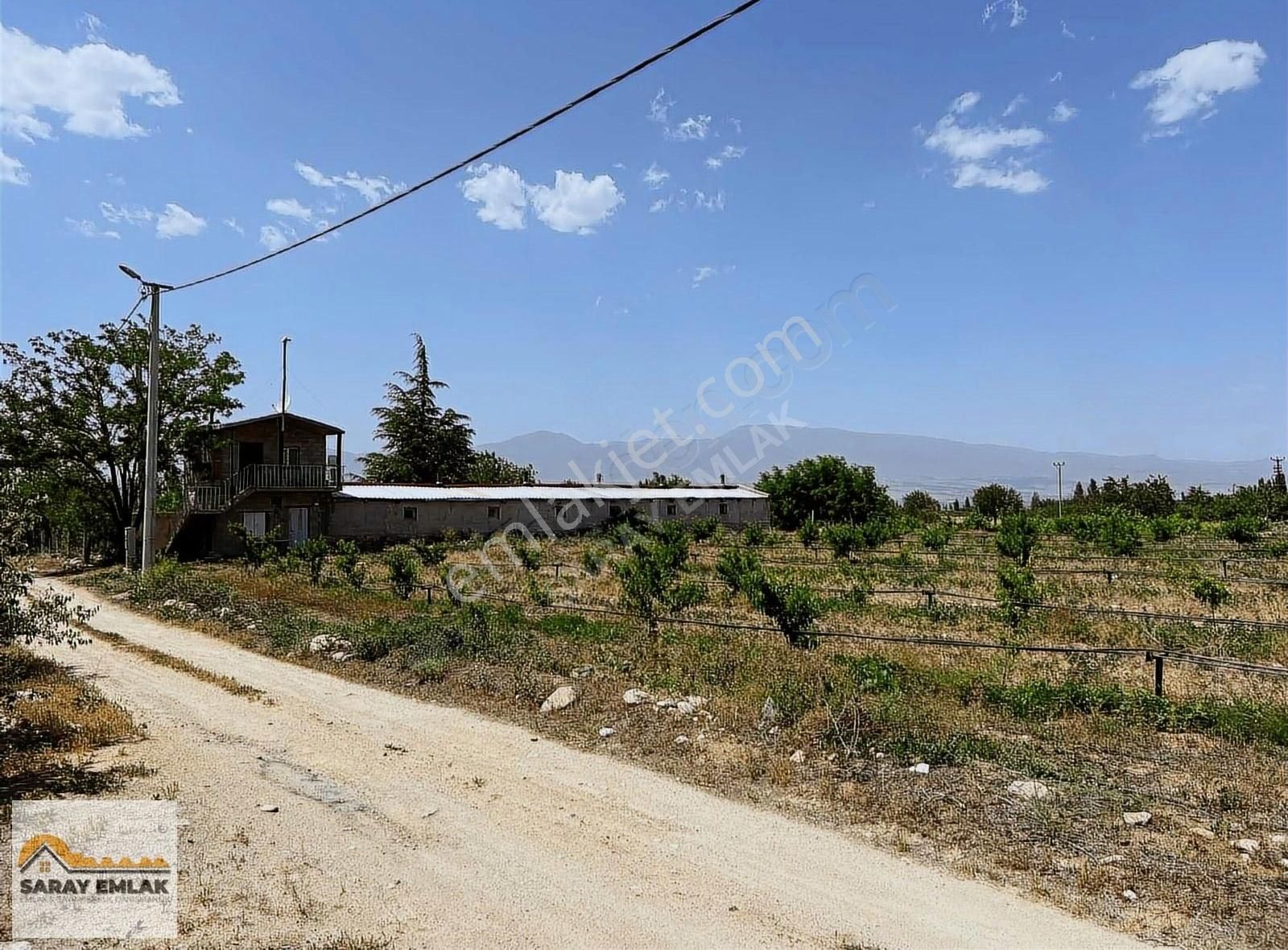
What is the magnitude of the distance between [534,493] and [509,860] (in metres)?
38.1

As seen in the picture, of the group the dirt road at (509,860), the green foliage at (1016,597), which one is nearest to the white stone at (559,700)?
the dirt road at (509,860)

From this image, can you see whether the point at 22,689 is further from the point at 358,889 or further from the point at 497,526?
the point at 497,526

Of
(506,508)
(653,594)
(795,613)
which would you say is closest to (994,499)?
(506,508)

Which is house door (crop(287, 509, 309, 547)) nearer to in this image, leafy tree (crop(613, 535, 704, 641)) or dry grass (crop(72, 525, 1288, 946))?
dry grass (crop(72, 525, 1288, 946))

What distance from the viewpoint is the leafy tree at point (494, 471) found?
200 feet

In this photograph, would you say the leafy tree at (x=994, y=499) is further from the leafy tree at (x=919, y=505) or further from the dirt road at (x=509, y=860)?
the dirt road at (x=509, y=860)

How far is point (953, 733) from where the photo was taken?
8031 mm

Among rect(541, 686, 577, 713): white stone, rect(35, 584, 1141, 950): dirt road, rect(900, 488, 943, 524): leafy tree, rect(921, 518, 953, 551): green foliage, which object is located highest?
rect(900, 488, 943, 524): leafy tree

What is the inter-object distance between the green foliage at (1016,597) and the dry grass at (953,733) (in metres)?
0.34

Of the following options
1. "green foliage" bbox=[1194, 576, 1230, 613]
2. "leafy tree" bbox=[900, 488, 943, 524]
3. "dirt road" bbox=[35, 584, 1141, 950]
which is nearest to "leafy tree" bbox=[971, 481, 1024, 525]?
"leafy tree" bbox=[900, 488, 943, 524]

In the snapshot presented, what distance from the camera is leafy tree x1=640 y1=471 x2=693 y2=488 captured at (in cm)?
5888

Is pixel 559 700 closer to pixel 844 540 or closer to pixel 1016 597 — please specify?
pixel 1016 597

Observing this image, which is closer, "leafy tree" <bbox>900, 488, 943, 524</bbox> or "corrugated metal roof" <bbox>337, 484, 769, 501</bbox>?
"corrugated metal roof" <bbox>337, 484, 769, 501</bbox>

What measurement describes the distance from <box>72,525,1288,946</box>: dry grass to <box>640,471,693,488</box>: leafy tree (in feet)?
142
